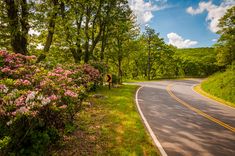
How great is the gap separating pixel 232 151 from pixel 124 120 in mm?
4682

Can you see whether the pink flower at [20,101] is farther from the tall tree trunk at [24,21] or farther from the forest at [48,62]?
the tall tree trunk at [24,21]

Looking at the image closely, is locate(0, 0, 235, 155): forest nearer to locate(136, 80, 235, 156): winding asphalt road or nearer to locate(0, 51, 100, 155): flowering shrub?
locate(0, 51, 100, 155): flowering shrub

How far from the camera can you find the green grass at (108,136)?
631 cm

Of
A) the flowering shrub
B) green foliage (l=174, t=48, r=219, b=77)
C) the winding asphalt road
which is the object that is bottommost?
the winding asphalt road

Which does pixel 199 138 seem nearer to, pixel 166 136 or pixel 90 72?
pixel 166 136

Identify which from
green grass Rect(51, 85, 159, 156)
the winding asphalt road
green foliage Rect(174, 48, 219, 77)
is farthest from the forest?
green foliage Rect(174, 48, 219, 77)

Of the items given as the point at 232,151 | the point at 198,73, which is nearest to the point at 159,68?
the point at 198,73

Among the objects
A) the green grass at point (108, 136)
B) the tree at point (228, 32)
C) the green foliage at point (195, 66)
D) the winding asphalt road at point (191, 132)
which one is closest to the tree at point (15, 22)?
the green grass at point (108, 136)

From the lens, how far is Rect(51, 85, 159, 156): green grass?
20.7 ft

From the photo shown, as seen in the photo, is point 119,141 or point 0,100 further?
point 119,141

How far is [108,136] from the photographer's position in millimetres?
7543

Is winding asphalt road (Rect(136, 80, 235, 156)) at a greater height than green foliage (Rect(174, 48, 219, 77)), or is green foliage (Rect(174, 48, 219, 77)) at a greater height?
green foliage (Rect(174, 48, 219, 77))

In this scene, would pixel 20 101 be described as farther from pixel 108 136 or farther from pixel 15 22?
pixel 15 22

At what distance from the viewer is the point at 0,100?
4406 millimetres
